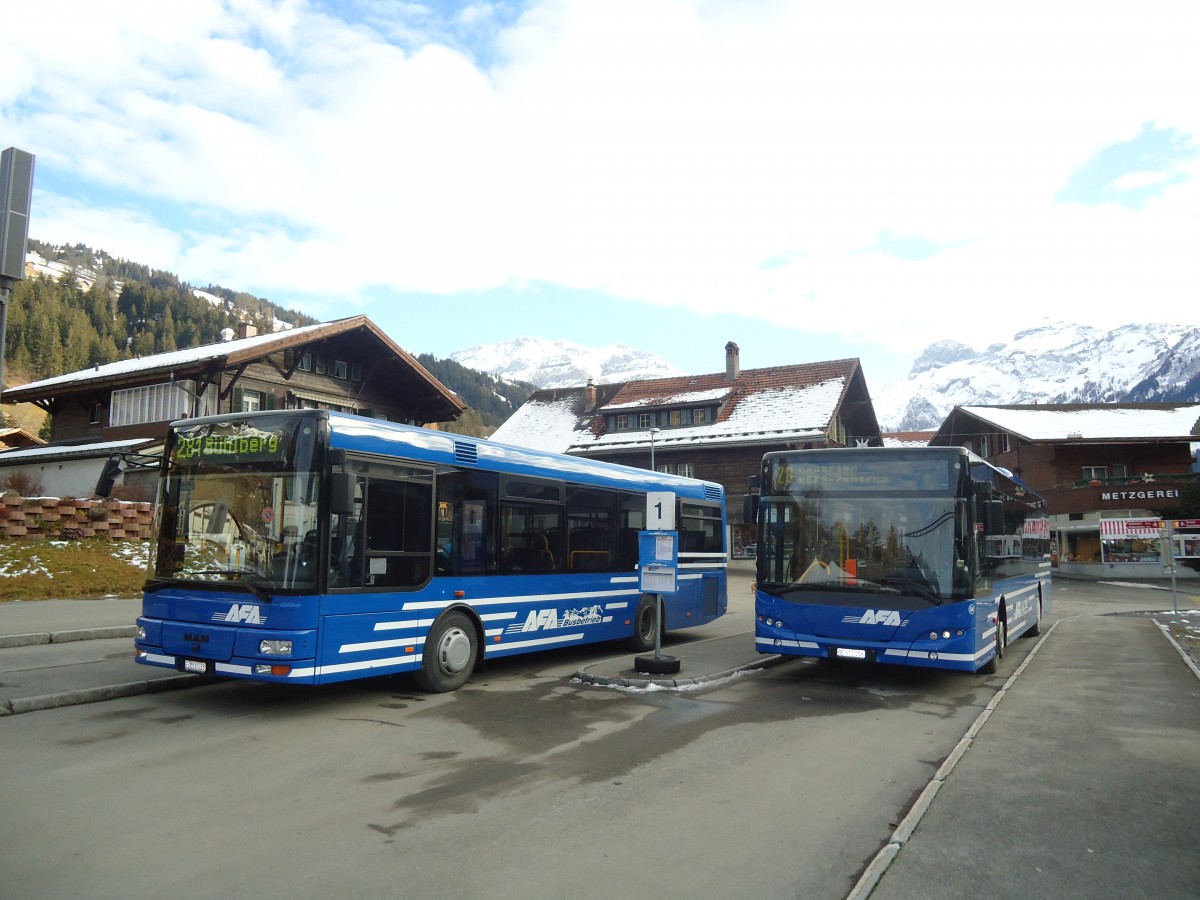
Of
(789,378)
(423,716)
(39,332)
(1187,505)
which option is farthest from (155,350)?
(423,716)

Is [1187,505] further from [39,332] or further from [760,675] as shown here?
[39,332]

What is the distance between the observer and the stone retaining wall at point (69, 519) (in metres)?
20.3

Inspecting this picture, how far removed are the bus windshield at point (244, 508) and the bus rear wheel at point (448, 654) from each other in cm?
183

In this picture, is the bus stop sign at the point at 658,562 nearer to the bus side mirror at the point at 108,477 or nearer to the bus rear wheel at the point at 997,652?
the bus rear wheel at the point at 997,652

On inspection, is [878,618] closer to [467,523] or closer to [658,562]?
[658,562]

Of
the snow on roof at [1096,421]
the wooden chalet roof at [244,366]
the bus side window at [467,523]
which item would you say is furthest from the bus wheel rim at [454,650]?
the snow on roof at [1096,421]

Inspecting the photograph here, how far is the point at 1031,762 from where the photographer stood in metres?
7.15

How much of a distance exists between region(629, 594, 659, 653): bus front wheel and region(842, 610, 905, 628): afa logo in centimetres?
368

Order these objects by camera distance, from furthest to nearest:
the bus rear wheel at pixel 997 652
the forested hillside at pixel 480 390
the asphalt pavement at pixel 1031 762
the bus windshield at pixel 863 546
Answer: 1. the forested hillside at pixel 480 390
2. the bus rear wheel at pixel 997 652
3. the bus windshield at pixel 863 546
4. the asphalt pavement at pixel 1031 762

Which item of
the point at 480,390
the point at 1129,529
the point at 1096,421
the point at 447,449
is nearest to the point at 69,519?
the point at 447,449

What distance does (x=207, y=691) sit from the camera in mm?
9773

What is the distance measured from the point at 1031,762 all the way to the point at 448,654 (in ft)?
19.1

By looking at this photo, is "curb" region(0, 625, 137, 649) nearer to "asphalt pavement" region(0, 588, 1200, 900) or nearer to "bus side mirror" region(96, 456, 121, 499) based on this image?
"asphalt pavement" region(0, 588, 1200, 900)

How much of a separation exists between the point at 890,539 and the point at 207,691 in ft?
26.3
